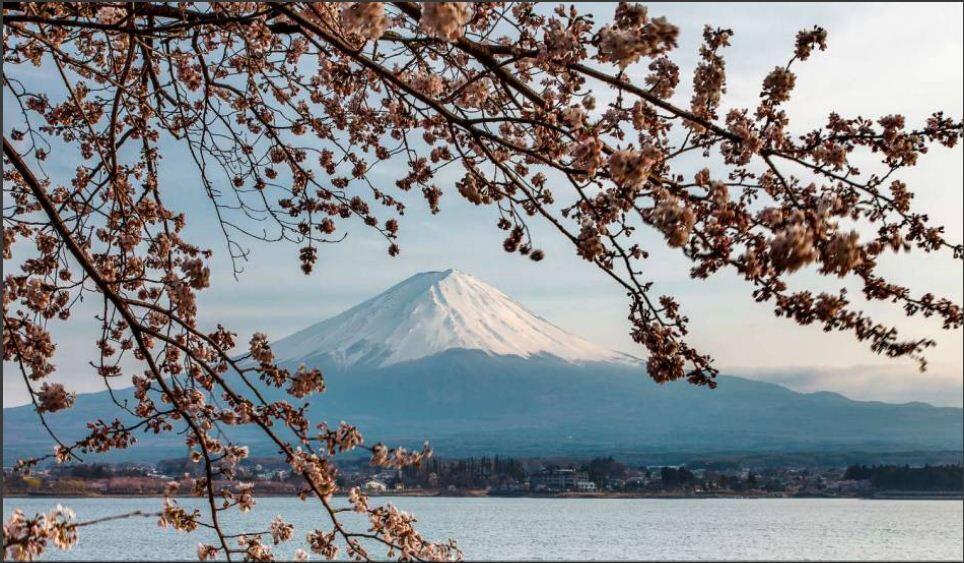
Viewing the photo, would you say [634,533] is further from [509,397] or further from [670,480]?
[509,397]

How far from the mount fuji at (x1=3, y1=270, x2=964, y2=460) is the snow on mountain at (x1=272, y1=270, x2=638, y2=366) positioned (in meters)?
0.18

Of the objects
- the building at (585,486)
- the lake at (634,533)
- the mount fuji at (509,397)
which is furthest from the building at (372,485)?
the mount fuji at (509,397)

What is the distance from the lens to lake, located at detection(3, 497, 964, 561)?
43.0 m

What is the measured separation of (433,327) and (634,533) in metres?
81.0

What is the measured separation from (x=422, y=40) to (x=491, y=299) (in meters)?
134

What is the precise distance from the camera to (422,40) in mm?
3754

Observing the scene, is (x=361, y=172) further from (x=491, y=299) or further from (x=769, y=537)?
(x=491, y=299)

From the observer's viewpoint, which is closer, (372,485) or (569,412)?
(372,485)

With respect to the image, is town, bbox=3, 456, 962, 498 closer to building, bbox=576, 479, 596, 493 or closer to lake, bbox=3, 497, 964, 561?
building, bbox=576, 479, 596, 493

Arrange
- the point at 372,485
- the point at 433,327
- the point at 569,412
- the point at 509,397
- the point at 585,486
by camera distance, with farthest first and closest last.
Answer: the point at 509,397 → the point at 569,412 → the point at 433,327 → the point at 585,486 → the point at 372,485

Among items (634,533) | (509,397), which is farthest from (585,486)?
(509,397)

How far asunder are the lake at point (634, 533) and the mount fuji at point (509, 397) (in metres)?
42.8

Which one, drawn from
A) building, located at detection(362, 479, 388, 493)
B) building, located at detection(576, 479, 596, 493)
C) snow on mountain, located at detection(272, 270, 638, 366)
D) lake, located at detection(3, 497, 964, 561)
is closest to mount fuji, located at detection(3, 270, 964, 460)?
snow on mountain, located at detection(272, 270, 638, 366)

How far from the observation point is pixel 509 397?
14250 centimetres
